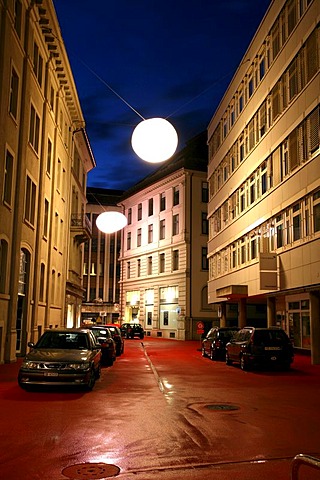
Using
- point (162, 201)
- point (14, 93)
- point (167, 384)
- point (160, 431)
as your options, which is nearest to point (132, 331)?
point (162, 201)

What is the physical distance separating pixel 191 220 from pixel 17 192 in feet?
106

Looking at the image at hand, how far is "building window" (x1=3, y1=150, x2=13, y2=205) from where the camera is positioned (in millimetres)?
21000

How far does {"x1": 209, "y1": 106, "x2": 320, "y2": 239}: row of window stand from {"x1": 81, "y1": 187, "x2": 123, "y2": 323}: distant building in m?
40.5

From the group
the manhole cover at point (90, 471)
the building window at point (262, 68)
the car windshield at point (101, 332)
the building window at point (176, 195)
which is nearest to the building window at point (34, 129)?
the car windshield at point (101, 332)

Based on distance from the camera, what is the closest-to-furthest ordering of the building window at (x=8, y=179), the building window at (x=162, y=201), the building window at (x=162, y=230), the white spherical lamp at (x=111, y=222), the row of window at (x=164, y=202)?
the white spherical lamp at (x=111, y=222), the building window at (x=8, y=179), the row of window at (x=164, y=202), the building window at (x=162, y=230), the building window at (x=162, y=201)

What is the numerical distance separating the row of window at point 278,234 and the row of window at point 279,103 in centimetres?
246

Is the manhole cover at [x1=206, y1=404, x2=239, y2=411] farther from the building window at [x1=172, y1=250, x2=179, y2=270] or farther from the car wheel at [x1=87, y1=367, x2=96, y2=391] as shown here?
the building window at [x1=172, y1=250, x2=179, y2=270]

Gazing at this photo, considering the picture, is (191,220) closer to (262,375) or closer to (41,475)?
(262,375)

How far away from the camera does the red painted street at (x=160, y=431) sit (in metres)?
6.39

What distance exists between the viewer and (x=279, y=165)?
2520 cm

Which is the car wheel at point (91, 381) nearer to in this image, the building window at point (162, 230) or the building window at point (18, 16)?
the building window at point (18, 16)

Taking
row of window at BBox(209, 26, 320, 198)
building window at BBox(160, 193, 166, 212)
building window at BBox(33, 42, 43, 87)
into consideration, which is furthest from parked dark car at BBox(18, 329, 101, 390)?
building window at BBox(160, 193, 166, 212)

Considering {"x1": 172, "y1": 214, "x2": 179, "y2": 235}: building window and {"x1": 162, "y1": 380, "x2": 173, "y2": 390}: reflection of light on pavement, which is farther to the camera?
{"x1": 172, "y1": 214, "x2": 179, "y2": 235}: building window

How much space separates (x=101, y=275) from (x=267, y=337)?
187 feet
